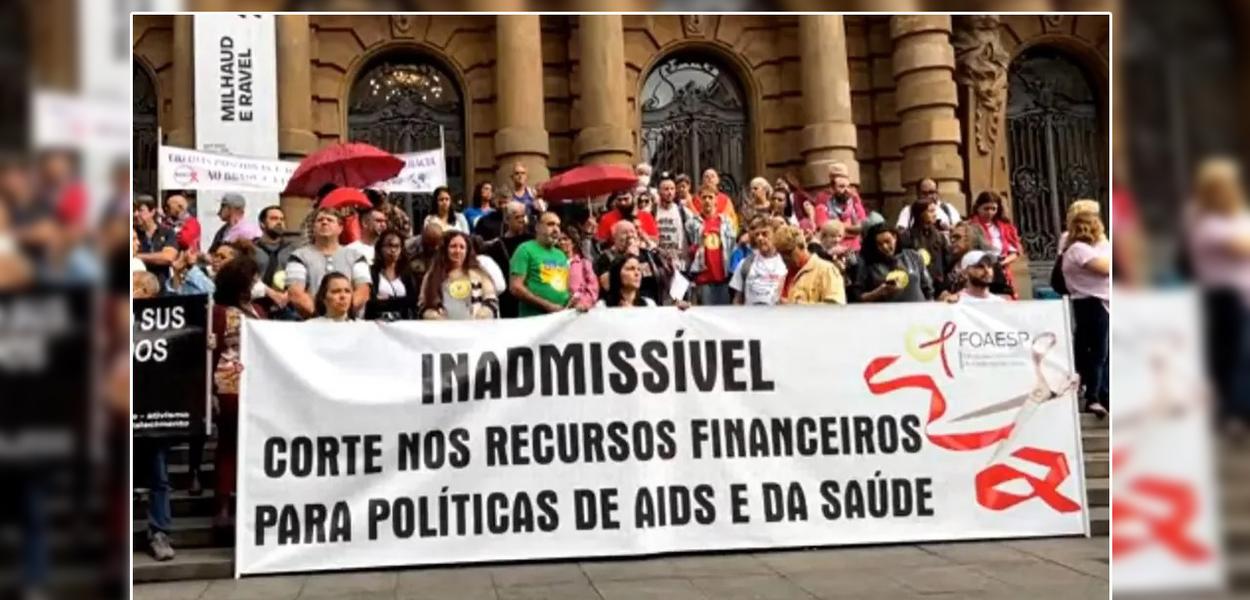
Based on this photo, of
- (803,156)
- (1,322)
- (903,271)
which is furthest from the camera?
(803,156)

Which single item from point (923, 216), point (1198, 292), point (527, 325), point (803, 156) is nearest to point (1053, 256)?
point (803, 156)

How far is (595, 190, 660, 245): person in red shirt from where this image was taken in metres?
10.5

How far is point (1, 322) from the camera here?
1397mm

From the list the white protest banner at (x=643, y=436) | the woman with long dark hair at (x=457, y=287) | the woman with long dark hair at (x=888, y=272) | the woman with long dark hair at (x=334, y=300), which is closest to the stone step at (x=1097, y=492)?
the white protest banner at (x=643, y=436)

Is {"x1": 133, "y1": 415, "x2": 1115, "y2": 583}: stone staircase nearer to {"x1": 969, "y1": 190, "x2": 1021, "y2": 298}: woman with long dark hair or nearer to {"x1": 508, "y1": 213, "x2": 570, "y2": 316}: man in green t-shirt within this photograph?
{"x1": 969, "y1": 190, "x2": 1021, "y2": 298}: woman with long dark hair

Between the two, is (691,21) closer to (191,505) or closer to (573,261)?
(573,261)

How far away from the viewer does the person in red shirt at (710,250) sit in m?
10.4

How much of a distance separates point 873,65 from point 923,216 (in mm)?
3045

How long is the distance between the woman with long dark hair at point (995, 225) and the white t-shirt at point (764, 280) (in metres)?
2.72

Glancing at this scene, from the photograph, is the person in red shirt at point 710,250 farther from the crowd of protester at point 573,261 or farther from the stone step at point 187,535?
the stone step at point 187,535

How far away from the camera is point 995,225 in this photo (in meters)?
11.4

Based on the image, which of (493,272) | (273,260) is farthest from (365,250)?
(493,272)

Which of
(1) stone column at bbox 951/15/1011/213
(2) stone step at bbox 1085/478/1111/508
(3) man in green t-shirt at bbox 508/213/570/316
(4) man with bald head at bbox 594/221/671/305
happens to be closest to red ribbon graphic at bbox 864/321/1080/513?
(2) stone step at bbox 1085/478/1111/508

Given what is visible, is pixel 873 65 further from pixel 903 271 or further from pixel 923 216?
pixel 903 271
